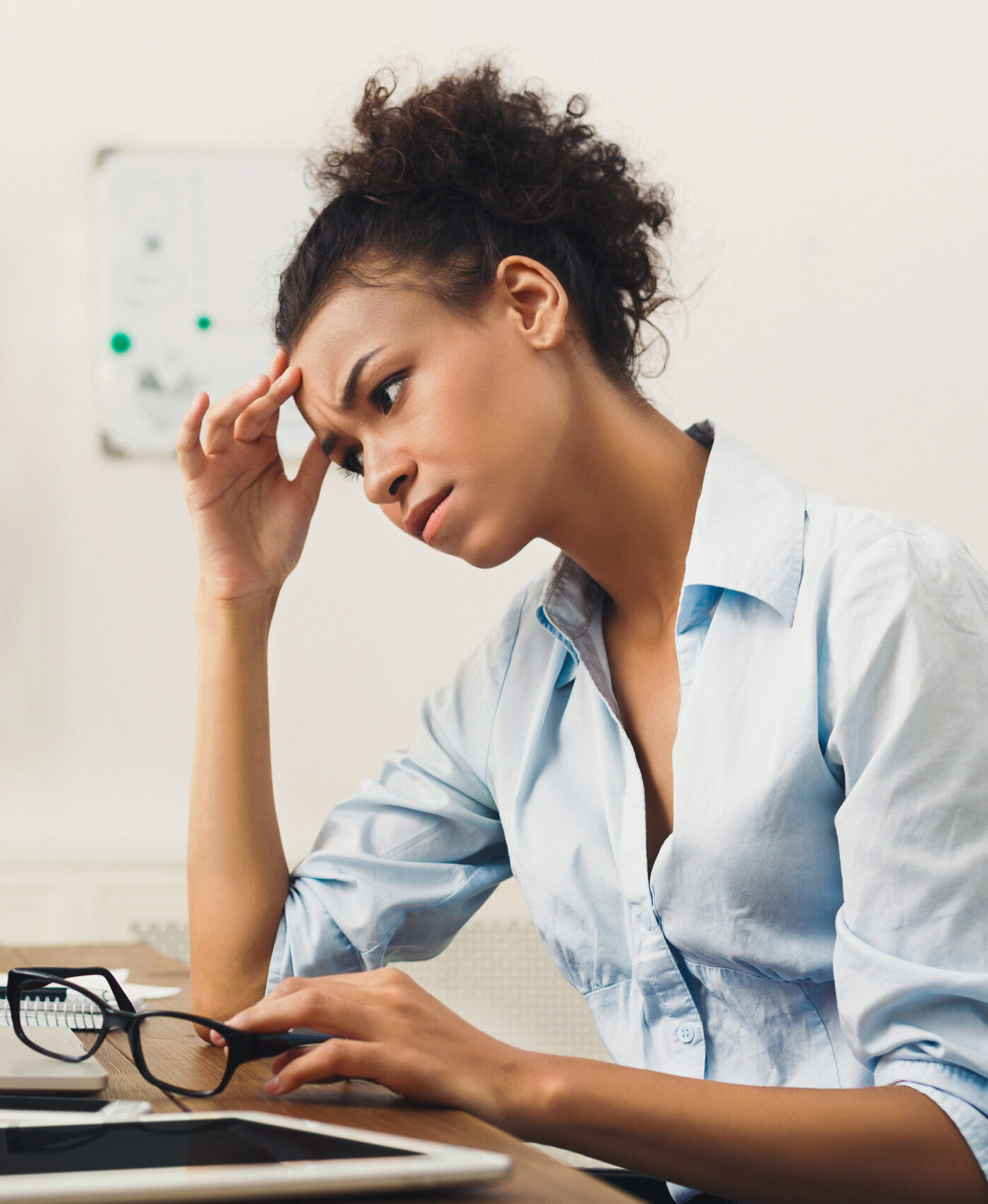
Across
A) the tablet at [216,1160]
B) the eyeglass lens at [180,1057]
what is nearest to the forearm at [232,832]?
the eyeglass lens at [180,1057]

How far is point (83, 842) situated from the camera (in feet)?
6.94

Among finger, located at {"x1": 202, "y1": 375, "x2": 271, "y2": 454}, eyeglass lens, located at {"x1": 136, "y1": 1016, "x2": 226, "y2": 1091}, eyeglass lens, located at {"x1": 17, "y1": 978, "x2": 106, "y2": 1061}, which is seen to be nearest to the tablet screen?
eyeglass lens, located at {"x1": 136, "y1": 1016, "x2": 226, "y2": 1091}

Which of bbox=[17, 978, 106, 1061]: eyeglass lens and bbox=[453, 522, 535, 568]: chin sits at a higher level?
bbox=[453, 522, 535, 568]: chin

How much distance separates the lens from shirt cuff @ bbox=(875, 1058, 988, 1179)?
0.66 metres

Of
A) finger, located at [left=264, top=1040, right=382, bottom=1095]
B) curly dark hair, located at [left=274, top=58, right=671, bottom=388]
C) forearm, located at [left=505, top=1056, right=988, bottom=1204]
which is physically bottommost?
forearm, located at [left=505, top=1056, right=988, bottom=1204]

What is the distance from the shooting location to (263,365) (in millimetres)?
2160

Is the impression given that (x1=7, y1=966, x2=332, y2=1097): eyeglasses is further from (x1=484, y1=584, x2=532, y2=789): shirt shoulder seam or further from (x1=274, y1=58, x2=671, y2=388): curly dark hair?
(x1=274, y1=58, x2=671, y2=388): curly dark hair

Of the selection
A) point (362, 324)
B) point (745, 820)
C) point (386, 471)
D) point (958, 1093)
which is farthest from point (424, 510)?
point (958, 1093)

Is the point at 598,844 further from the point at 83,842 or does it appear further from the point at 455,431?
the point at 83,842

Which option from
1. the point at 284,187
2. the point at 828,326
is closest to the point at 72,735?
the point at 284,187

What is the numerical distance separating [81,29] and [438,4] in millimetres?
657

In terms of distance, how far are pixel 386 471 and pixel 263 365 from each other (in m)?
1.26

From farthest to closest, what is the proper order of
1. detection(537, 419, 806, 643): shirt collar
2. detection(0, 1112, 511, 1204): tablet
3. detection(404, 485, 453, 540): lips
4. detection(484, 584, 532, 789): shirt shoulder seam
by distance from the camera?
detection(484, 584, 532, 789): shirt shoulder seam, detection(404, 485, 453, 540): lips, detection(537, 419, 806, 643): shirt collar, detection(0, 1112, 511, 1204): tablet

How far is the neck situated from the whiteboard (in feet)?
3.81
